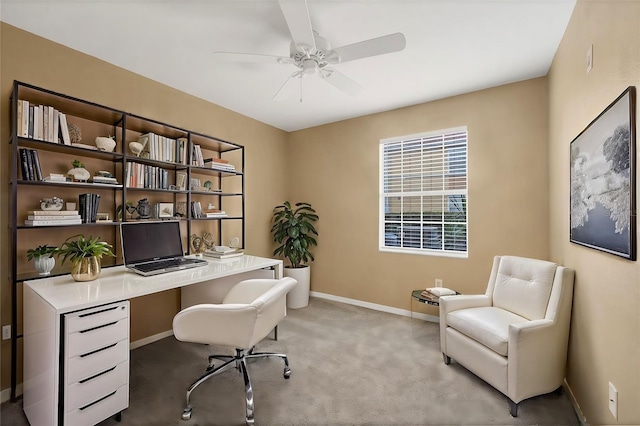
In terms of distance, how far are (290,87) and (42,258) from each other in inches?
87.0

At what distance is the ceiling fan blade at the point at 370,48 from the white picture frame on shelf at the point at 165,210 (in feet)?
6.68

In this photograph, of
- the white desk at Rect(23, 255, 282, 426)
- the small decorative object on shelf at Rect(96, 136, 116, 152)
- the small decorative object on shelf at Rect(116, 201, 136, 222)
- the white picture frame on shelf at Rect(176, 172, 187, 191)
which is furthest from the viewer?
the white picture frame on shelf at Rect(176, 172, 187, 191)

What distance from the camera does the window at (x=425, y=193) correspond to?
3.33 m

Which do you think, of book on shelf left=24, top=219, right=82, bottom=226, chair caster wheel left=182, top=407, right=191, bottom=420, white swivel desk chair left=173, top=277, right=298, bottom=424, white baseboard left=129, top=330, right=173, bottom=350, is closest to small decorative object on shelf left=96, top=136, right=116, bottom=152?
book on shelf left=24, top=219, right=82, bottom=226

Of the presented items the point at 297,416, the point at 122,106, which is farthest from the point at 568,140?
the point at 122,106

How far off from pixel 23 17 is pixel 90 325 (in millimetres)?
2095

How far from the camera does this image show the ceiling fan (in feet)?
5.36

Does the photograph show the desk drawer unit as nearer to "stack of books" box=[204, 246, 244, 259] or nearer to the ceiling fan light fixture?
"stack of books" box=[204, 246, 244, 259]

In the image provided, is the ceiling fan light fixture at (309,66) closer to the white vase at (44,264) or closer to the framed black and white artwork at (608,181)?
the framed black and white artwork at (608,181)

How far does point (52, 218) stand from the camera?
2.03 m

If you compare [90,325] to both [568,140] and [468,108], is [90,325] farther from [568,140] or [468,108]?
[468,108]

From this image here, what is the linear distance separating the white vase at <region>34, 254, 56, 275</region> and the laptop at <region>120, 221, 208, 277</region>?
421 millimetres

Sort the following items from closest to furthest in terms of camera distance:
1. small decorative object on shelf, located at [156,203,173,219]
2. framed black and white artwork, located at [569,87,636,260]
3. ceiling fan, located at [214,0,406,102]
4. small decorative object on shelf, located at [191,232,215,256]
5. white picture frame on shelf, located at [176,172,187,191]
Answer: framed black and white artwork, located at [569,87,636,260] → ceiling fan, located at [214,0,406,102] → small decorative object on shelf, located at [156,203,173,219] → white picture frame on shelf, located at [176,172,187,191] → small decorative object on shelf, located at [191,232,215,256]

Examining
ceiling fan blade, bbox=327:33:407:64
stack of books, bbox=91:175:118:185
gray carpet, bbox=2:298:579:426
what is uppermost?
ceiling fan blade, bbox=327:33:407:64
